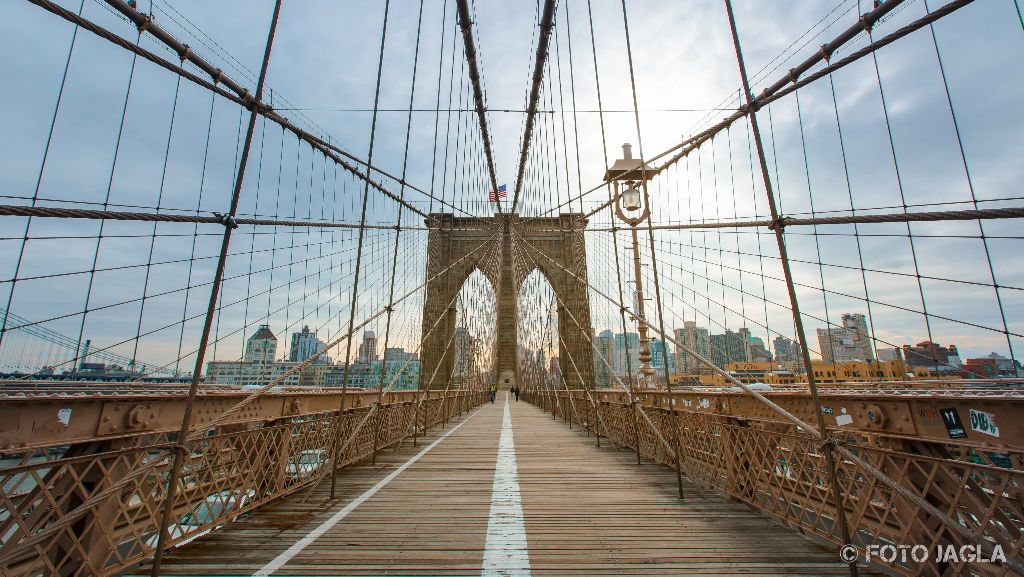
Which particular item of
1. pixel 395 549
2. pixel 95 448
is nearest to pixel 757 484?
pixel 395 549

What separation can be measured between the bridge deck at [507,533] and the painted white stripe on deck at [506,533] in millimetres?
15

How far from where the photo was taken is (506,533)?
292cm

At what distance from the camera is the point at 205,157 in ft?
22.7

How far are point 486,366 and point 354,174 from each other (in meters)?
15.9

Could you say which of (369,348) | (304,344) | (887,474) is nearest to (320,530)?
(887,474)

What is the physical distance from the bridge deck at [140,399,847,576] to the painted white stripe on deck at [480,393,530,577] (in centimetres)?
2

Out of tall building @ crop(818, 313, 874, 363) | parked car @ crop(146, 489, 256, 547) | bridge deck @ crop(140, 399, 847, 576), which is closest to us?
bridge deck @ crop(140, 399, 847, 576)

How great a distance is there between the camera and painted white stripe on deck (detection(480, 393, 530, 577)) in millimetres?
2356

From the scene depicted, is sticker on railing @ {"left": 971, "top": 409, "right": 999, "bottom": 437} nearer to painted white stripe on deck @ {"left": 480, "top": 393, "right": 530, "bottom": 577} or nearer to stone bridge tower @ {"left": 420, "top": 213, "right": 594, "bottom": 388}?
painted white stripe on deck @ {"left": 480, "top": 393, "right": 530, "bottom": 577}

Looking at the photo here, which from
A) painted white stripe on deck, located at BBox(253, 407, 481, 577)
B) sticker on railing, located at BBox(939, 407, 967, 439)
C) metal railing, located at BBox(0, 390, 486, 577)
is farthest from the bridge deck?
sticker on railing, located at BBox(939, 407, 967, 439)

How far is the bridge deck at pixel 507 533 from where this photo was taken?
2.42 meters

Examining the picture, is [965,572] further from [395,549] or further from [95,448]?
[95,448]

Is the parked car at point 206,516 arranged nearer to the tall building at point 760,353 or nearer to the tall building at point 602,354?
the tall building at point 602,354

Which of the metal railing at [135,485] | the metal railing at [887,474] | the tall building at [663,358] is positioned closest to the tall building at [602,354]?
the tall building at [663,358]
